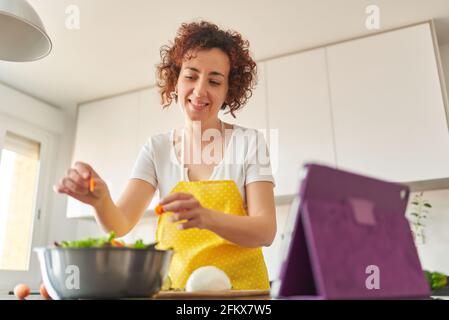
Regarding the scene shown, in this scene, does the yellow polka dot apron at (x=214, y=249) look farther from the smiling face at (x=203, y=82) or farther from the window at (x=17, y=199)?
the window at (x=17, y=199)

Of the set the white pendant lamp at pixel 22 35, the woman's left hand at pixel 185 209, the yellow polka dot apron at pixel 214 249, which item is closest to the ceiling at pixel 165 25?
the white pendant lamp at pixel 22 35

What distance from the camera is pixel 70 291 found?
1.98ft

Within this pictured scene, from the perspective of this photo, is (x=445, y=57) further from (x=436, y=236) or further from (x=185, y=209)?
(x=185, y=209)

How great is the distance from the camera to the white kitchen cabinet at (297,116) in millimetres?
2701

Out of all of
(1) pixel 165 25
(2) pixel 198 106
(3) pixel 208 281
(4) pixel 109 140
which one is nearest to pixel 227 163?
(2) pixel 198 106

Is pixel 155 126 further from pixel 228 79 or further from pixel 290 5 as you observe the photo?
pixel 228 79

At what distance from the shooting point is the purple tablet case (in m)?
0.53

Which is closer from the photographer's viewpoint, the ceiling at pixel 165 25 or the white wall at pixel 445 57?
the ceiling at pixel 165 25

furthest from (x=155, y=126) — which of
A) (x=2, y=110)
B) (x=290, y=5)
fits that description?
(x=290, y=5)

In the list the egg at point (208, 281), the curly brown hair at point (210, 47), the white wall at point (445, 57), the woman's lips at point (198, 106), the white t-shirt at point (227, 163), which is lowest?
the egg at point (208, 281)

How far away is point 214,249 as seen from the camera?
1.15 meters

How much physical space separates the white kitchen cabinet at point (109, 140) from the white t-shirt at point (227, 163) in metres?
2.00

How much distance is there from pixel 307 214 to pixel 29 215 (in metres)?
3.42
